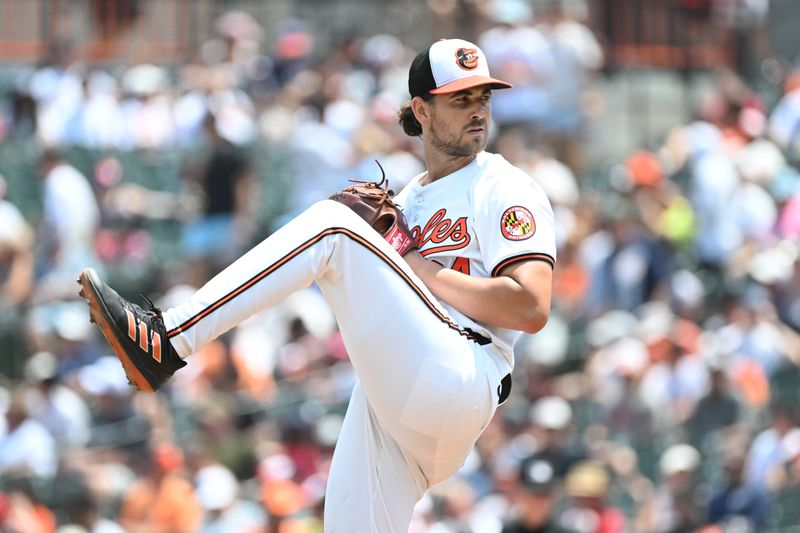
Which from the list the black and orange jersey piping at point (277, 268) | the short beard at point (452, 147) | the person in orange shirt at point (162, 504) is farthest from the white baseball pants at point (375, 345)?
the person in orange shirt at point (162, 504)

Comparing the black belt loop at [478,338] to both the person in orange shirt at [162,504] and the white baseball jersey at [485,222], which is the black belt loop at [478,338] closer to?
the white baseball jersey at [485,222]

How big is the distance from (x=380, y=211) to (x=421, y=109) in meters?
0.49

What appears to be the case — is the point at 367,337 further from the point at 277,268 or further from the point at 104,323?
the point at 104,323

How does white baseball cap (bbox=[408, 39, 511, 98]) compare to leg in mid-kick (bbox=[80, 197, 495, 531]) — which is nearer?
leg in mid-kick (bbox=[80, 197, 495, 531])

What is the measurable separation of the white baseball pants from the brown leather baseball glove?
0.16m

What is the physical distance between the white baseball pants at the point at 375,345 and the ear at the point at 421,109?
634 mm

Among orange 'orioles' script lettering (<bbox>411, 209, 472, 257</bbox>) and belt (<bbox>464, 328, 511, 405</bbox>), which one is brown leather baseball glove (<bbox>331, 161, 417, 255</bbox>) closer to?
orange 'orioles' script lettering (<bbox>411, 209, 472, 257</bbox>)

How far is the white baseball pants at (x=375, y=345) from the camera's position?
5.32 m

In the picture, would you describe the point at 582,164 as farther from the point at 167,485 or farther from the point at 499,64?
the point at 167,485

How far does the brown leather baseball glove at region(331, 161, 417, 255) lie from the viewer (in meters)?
5.61

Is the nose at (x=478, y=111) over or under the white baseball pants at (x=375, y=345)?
over

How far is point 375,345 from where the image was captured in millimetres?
5453

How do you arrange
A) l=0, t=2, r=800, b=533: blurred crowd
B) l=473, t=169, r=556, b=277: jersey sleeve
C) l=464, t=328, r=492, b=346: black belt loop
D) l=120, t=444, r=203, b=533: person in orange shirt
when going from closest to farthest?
l=473, t=169, r=556, b=277: jersey sleeve, l=464, t=328, r=492, b=346: black belt loop, l=120, t=444, r=203, b=533: person in orange shirt, l=0, t=2, r=800, b=533: blurred crowd

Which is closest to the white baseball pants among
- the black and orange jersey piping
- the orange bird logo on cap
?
the black and orange jersey piping
